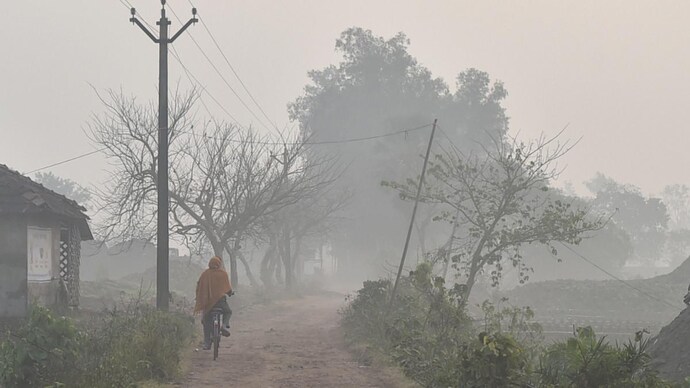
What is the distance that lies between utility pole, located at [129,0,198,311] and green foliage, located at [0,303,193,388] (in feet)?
21.3

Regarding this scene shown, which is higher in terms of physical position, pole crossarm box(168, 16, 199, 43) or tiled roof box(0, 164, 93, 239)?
pole crossarm box(168, 16, 199, 43)

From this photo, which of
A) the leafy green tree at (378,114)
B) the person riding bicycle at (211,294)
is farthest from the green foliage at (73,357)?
the leafy green tree at (378,114)

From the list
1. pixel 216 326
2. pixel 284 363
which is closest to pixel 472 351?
pixel 284 363

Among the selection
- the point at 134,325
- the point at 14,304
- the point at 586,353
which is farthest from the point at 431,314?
the point at 14,304

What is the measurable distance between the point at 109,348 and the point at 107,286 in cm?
2877

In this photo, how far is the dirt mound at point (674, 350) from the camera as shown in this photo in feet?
47.5

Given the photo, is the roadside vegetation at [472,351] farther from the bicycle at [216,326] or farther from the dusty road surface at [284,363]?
the bicycle at [216,326]

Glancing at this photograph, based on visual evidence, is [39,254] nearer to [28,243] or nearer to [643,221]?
[28,243]

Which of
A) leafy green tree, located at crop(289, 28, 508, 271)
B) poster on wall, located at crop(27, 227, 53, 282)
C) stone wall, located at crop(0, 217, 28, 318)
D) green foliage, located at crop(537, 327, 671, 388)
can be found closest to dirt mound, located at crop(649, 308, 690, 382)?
green foliage, located at crop(537, 327, 671, 388)

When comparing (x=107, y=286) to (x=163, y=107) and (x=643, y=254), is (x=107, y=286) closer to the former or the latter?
(x=163, y=107)

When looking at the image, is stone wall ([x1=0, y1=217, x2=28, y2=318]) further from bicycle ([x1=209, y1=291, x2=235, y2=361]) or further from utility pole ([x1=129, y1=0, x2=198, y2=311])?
bicycle ([x1=209, y1=291, x2=235, y2=361])

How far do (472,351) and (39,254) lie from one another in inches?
645

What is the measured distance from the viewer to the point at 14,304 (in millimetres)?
20094

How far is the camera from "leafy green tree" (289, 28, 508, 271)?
75.6m
